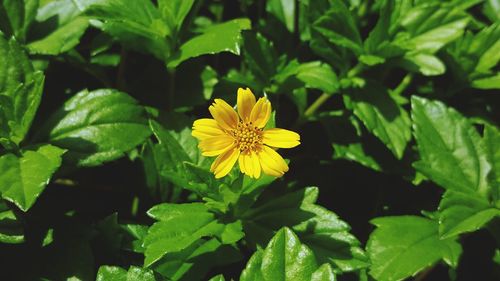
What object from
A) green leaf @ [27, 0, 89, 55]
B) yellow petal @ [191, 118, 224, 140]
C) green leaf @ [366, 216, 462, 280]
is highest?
green leaf @ [27, 0, 89, 55]

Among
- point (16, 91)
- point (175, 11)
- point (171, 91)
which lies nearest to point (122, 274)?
point (16, 91)

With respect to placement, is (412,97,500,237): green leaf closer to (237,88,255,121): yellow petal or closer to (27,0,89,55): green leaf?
(237,88,255,121): yellow petal

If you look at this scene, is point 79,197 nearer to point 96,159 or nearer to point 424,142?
point 96,159

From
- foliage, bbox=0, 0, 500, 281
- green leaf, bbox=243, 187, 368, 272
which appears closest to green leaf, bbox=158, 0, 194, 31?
foliage, bbox=0, 0, 500, 281

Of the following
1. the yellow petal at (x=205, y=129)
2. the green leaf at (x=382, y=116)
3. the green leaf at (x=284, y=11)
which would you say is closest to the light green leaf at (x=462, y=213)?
the green leaf at (x=382, y=116)

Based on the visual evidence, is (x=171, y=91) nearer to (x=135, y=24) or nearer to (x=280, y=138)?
(x=135, y=24)

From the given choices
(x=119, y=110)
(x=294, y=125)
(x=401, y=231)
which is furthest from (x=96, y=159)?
(x=401, y=231)

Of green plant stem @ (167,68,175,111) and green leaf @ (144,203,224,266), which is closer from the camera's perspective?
green leaf @ (144,203,224,266)

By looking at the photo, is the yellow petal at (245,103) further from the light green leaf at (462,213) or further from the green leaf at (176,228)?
the light green leaf at (462,213)
